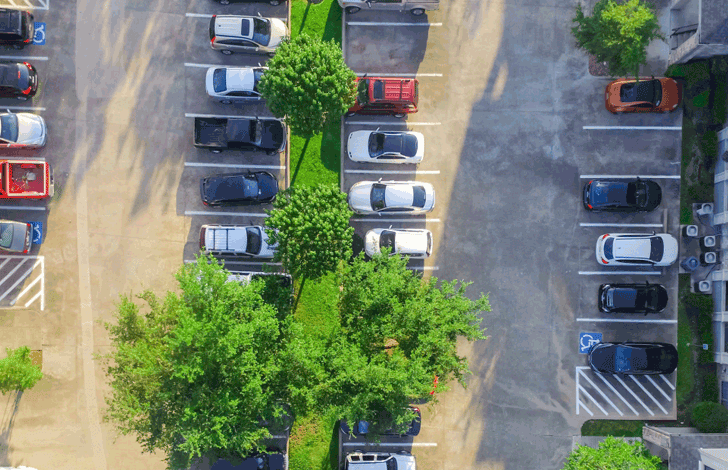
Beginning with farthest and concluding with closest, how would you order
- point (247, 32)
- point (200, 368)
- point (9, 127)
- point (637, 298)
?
point (637, 298) → point (9, 127) → point (247, 32) → point (200, 368)

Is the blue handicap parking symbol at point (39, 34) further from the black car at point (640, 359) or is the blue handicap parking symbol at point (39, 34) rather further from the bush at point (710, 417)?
the bush at point (710, 417)

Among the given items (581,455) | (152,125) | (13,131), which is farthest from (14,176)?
(581,455)

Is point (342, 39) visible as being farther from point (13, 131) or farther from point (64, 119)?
point (13, 131)

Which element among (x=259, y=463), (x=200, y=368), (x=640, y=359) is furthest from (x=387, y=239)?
(x=640, y=359)

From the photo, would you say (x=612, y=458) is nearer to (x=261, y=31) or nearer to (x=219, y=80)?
(x=219, y=80)

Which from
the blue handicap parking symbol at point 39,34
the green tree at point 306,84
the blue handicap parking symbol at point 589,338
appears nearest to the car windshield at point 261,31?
the green tree at point 306,84

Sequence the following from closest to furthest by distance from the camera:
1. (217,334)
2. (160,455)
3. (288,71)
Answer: (217,334) → (288,71) → (160,455)
